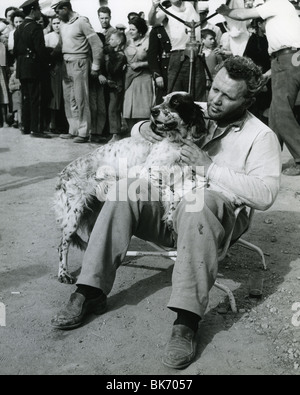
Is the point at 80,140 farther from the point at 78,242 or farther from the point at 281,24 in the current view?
the point at 78,242

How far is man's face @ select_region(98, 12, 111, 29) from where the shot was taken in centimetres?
967

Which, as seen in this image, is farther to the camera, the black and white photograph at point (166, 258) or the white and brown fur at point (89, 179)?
the white and brown fur at point (89, 179)

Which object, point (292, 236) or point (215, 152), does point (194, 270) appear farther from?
point (292, 236)

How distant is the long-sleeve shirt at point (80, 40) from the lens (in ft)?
30.1

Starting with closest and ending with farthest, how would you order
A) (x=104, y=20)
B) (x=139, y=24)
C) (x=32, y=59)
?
(x=139, y=24), (x=32, y=59), (x=104, y=20)

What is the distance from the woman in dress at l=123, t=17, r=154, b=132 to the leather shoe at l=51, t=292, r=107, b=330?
20.0ft

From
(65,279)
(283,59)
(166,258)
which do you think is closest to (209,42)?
(283,59)

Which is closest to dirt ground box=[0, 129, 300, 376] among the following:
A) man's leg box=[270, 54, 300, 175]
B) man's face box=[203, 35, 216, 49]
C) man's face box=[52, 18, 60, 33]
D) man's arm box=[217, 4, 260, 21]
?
man's leg box=[270, 54, 300, 175]

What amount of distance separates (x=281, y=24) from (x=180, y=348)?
16.5ft

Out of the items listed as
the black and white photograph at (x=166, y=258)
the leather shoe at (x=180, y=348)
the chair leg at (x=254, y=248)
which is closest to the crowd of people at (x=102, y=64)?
the black and white photograph at (x=166, y=258)

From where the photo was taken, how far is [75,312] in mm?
3260

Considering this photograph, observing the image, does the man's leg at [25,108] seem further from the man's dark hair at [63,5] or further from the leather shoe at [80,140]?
the man's dark hair at [63,5]

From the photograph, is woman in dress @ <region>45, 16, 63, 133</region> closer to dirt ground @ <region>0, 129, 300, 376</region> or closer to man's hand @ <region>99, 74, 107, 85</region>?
man's hand @ <region>99, 74, 107, 85</region>

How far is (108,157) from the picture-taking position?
3.94 metres
